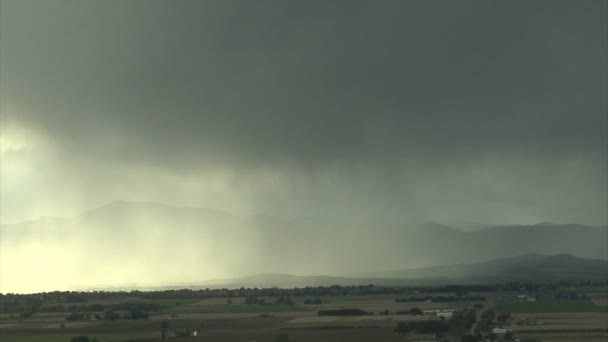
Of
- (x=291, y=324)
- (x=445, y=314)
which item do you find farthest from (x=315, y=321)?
(x=445, y=314)

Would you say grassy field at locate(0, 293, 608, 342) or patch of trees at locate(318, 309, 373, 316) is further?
patch of trees at locate(318, 309, 373, 316)

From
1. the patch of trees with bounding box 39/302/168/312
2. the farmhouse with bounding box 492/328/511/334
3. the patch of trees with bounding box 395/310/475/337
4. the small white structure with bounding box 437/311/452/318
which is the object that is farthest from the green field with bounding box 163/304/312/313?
the farmhouse with bounding box 492/328/511/334

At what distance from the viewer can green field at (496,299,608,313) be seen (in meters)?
53.7

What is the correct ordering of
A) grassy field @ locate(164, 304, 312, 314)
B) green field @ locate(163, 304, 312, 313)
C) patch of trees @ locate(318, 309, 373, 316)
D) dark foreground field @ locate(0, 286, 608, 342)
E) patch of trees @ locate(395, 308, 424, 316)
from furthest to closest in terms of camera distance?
green field @ locate(163, 304, 312, 313) < grassy field @ locate(164, 304, 312, 314) < patch of trees @ locate(318, 309, 373, 316) < patch of trees @ locate(395, 308, 424, 316) < dark foreground field @ locate(0, 286, 608, 342)

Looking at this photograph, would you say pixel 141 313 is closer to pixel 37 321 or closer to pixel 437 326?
pixel 37 321

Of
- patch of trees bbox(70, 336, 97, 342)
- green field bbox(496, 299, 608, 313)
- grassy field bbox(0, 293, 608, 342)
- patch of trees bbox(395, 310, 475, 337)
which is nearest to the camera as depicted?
patch of trees bbox(70, 336, 97, 342)

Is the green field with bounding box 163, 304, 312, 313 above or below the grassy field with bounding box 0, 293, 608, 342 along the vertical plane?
above

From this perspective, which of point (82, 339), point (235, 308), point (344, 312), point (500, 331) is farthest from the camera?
point (235, 308)

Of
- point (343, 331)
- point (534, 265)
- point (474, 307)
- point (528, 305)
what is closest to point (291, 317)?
point (343, 331)

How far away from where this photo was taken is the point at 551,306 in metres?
57.8

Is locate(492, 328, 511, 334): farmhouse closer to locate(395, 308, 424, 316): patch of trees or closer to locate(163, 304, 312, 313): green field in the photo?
locate(395, 308, 424, 316): patch of trees

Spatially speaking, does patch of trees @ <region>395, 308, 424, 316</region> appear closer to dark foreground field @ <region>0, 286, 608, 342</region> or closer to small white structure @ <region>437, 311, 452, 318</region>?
dark foreground field @ <region>0, 286, 608, 342</region>

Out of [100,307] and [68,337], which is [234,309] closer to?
[100,307]

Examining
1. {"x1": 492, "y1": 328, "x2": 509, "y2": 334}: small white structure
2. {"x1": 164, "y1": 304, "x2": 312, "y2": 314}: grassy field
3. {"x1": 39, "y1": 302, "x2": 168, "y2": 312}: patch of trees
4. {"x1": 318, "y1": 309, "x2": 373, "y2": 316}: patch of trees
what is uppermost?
{"x1": 39, "y1": 302, "x2": 168, "y2": 312}: patch of trees
